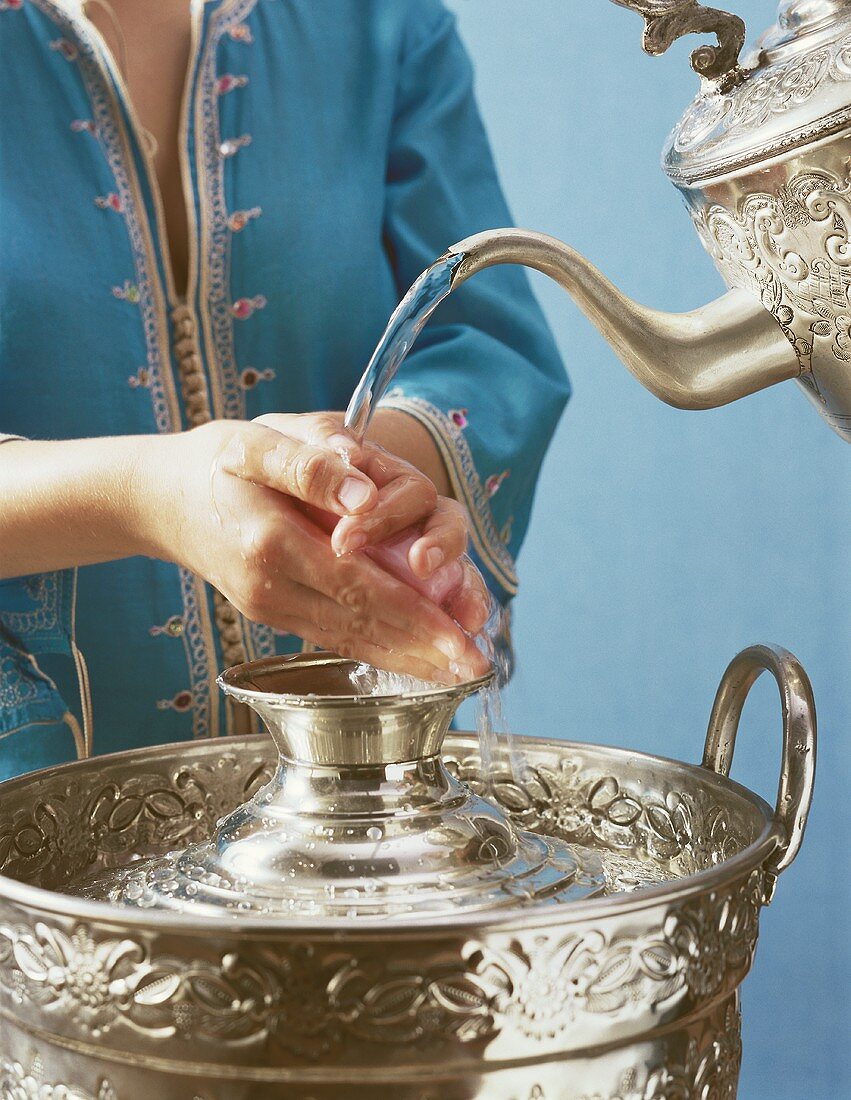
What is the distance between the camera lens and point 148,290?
1.02 meters

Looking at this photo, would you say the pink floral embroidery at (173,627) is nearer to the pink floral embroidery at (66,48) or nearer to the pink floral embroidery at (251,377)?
the pink floral embroidery at (251,377)

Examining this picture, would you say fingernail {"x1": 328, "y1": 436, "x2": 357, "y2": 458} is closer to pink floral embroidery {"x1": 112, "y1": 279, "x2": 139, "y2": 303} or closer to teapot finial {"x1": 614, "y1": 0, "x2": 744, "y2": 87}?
teapot finial {"x1": 614, "y1": 0, "x2": 744, "y2": 87}

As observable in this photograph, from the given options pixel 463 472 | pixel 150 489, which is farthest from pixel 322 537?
pixel 463 472

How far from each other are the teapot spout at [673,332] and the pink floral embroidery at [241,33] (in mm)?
575

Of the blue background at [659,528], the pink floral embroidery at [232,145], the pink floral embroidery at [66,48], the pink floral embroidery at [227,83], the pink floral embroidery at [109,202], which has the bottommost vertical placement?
the blue background at [659,528]

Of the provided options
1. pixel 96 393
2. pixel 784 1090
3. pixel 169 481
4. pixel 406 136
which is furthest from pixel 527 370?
pixel 784 1090

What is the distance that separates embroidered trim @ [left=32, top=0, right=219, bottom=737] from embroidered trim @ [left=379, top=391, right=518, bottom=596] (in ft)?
0.59

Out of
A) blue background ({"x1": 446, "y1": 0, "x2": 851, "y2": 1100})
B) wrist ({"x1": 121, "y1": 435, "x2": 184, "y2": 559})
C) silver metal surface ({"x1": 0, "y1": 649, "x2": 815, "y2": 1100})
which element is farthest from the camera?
blue background ({"x1": 446, "y1": 0, "x2": 851, "y2": 1100})

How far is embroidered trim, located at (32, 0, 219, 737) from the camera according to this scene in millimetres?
1017

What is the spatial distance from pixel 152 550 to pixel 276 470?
172 mm

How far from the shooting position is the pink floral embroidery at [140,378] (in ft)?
3.29

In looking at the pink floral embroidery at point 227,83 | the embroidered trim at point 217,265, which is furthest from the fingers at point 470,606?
the pink floral embroidery at point 227,83

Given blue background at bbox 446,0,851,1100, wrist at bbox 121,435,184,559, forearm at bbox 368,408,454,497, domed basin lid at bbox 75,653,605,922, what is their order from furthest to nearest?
1. blue background at bbox 446,0,851,1100
2. forearm at bbox 368,408,454,497
3. wrist at bbox 121,435,184,559
4. domed basin lid at bbox 75,653,605,922

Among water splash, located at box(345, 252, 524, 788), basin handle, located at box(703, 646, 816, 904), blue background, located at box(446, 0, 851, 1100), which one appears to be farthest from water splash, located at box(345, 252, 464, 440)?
blue background, located at box(446, 0, 851, 1100)
